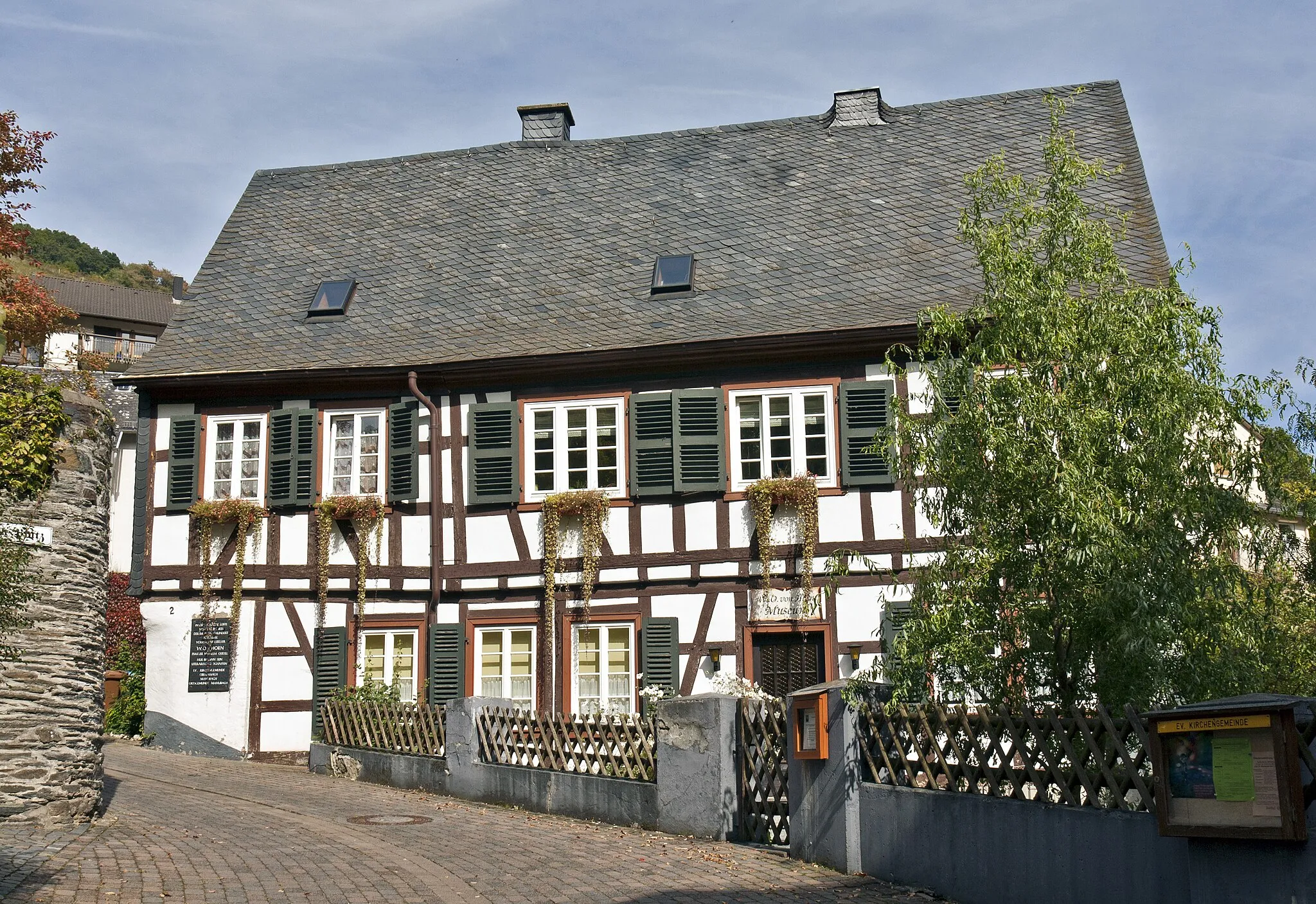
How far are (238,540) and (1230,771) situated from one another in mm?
14255

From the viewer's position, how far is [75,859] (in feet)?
31.9

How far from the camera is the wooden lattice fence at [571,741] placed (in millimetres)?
12367

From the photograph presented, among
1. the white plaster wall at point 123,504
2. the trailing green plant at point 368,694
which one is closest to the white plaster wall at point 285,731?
the trailing green plant at point 368,694

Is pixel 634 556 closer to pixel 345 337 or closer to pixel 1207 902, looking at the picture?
pixel 345 337

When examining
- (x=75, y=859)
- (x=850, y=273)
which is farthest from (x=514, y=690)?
(x=75, y=859)

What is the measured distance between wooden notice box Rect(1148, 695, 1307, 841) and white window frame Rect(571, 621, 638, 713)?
10.8 m

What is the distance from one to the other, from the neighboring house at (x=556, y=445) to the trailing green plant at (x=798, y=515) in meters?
0.16

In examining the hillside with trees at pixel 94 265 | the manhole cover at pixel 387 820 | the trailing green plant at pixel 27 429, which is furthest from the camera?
the hillside with trees at pixel 94 265

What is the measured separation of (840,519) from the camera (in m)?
17.0

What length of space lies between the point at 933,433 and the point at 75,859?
6.66 m

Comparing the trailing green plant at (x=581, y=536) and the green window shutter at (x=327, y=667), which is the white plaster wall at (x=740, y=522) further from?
the green window shutter at (x=327, y=667)

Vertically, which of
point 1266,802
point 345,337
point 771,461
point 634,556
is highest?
point 345,337

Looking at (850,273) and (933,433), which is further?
(850,273)

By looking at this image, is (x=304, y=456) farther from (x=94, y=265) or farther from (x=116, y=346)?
(x=94, y=265)
